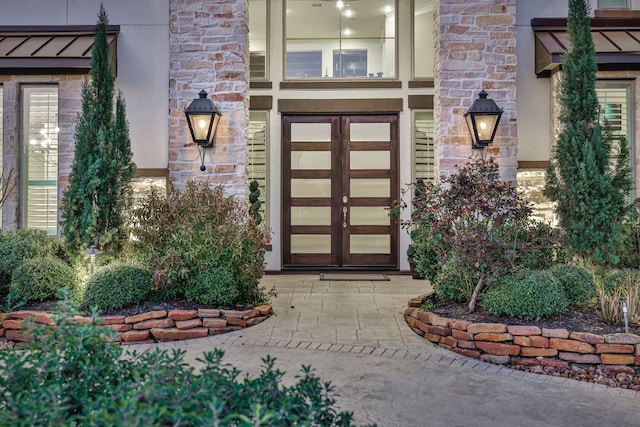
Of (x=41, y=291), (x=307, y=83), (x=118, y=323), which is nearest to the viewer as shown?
(x=118, y=323)

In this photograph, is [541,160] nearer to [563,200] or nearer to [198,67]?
[563,200]

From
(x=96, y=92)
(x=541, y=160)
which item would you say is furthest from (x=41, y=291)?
(x=541, y=160)

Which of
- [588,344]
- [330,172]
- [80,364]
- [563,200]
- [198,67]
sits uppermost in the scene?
[198,67]

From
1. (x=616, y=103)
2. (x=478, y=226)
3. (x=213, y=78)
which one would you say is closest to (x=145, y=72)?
→ (x=213, y=78)

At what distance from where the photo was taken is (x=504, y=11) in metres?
5.85

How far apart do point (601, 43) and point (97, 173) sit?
6175 millimetres

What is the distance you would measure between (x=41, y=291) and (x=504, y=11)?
18.9 ft

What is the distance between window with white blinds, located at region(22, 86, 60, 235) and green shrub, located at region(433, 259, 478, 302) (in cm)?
520

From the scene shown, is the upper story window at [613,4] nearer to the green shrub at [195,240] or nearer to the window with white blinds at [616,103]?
the window with white blinds at [616,103]

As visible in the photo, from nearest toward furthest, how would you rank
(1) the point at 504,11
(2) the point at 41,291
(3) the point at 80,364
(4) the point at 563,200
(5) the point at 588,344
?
1. (3) the point at 80,364
2. (5) the point at 588,344
3. (2) the point at 41,291
4. (4) the point at 563,200
5. (1) the point at 504,11

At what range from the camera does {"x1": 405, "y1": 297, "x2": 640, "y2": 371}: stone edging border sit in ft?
12.4

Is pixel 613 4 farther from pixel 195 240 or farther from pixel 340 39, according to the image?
pixel 195 240

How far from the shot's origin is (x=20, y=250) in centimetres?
517

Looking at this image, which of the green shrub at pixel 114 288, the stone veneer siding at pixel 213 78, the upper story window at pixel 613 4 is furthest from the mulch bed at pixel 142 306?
the upper story window at pixel 613 4
